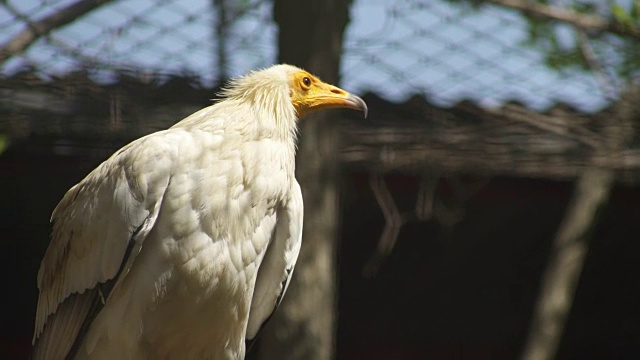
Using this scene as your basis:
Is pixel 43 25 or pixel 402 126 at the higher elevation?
pixel 43 25

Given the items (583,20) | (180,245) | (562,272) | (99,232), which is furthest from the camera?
(562,272)

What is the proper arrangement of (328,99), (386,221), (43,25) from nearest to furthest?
(328,99) < (43,25) < (386,221)

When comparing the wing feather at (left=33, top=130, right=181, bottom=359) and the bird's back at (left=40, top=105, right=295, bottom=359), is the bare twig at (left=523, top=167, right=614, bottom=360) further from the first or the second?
the wing feather at (left=33, top=130, right=181, bottom=359)

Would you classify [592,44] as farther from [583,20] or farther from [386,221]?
[386,221]

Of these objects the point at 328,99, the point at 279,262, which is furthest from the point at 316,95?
the point at 279,262

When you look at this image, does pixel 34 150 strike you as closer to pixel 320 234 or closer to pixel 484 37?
pixel 320 234

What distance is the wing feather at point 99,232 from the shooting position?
4117 mm

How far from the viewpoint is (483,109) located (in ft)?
19.0

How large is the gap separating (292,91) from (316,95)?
0.37 ft

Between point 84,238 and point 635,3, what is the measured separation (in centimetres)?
291

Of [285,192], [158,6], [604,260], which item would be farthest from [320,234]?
[604,260]

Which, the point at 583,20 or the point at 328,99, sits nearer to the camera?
the point at 328,99

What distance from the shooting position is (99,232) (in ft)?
14.0

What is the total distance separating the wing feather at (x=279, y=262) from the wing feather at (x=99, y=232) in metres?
0.56
